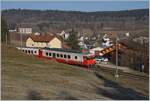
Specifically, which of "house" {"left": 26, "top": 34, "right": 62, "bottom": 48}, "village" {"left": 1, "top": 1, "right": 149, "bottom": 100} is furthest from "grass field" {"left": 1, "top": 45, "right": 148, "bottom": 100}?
"house" {"left": 26, "top": 34, "right": 62, "bottom": 48}

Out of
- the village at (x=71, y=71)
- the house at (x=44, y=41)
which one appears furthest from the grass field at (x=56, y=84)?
the house at (x=44, y=41)

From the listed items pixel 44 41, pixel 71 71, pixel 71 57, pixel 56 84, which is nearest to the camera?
pixel 56 84

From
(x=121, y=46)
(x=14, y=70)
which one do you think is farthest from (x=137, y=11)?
(x=14, y=70)

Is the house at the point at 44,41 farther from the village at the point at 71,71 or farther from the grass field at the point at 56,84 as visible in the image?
the grass field at the point at 56,84

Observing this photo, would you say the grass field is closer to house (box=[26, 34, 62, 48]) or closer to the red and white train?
the red and white train

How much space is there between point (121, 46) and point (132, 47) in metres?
1.60

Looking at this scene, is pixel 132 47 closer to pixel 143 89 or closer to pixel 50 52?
pixel 50 52

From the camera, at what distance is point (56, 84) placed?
1967 cm

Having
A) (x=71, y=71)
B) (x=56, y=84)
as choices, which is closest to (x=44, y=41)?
(x=71, y=71)

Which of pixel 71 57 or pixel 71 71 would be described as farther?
pixel 71 57

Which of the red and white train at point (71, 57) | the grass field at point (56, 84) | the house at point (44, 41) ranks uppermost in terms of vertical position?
the house at point (44, 41)

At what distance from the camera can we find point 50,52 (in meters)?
38.2

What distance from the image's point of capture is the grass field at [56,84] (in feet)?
48.1

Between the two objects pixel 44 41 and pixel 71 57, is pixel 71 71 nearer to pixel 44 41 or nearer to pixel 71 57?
pixel 71 57
